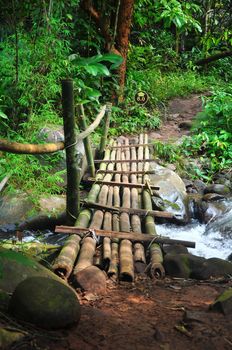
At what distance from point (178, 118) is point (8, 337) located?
8.61 metres

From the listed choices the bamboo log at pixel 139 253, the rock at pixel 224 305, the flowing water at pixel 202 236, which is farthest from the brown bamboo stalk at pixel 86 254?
the flowing water at pixel 202 236

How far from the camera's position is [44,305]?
7.18 feet

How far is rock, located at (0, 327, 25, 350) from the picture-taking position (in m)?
1.97

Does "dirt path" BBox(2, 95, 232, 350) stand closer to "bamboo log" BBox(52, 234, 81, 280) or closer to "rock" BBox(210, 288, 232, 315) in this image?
"rock" BBox(210, 288, 232, 315)

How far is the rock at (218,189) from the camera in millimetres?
6952

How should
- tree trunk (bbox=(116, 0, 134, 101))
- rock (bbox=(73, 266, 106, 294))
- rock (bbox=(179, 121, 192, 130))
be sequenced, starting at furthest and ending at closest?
rock (bbox=(179, 121, 192, 130)) < tree trunk (bbox=(116, 0, 134, 101)) < rock (bbox=(73, 266, 106, 294))

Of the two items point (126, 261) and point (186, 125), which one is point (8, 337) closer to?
point (126, 261)

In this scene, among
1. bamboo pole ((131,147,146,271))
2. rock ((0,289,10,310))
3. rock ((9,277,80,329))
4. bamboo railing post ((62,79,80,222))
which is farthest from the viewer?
bamboo railing post ((62,79,80,222))

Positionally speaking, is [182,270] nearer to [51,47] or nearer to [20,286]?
[20,286]

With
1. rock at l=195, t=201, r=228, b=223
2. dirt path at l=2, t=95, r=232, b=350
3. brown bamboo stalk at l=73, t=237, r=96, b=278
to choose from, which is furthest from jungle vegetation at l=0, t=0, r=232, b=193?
dirt path at l=2, t=95, r=232, b=350

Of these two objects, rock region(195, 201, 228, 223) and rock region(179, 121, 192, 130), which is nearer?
rock region(195, 201, 228, 223)

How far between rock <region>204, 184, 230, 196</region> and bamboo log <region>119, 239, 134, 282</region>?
345 centimetres

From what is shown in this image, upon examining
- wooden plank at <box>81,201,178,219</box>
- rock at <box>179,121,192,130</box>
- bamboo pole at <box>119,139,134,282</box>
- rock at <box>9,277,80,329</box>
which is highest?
rock at <box>179,121,192,130</box>

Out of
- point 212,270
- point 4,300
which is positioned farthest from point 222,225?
point 4,300
